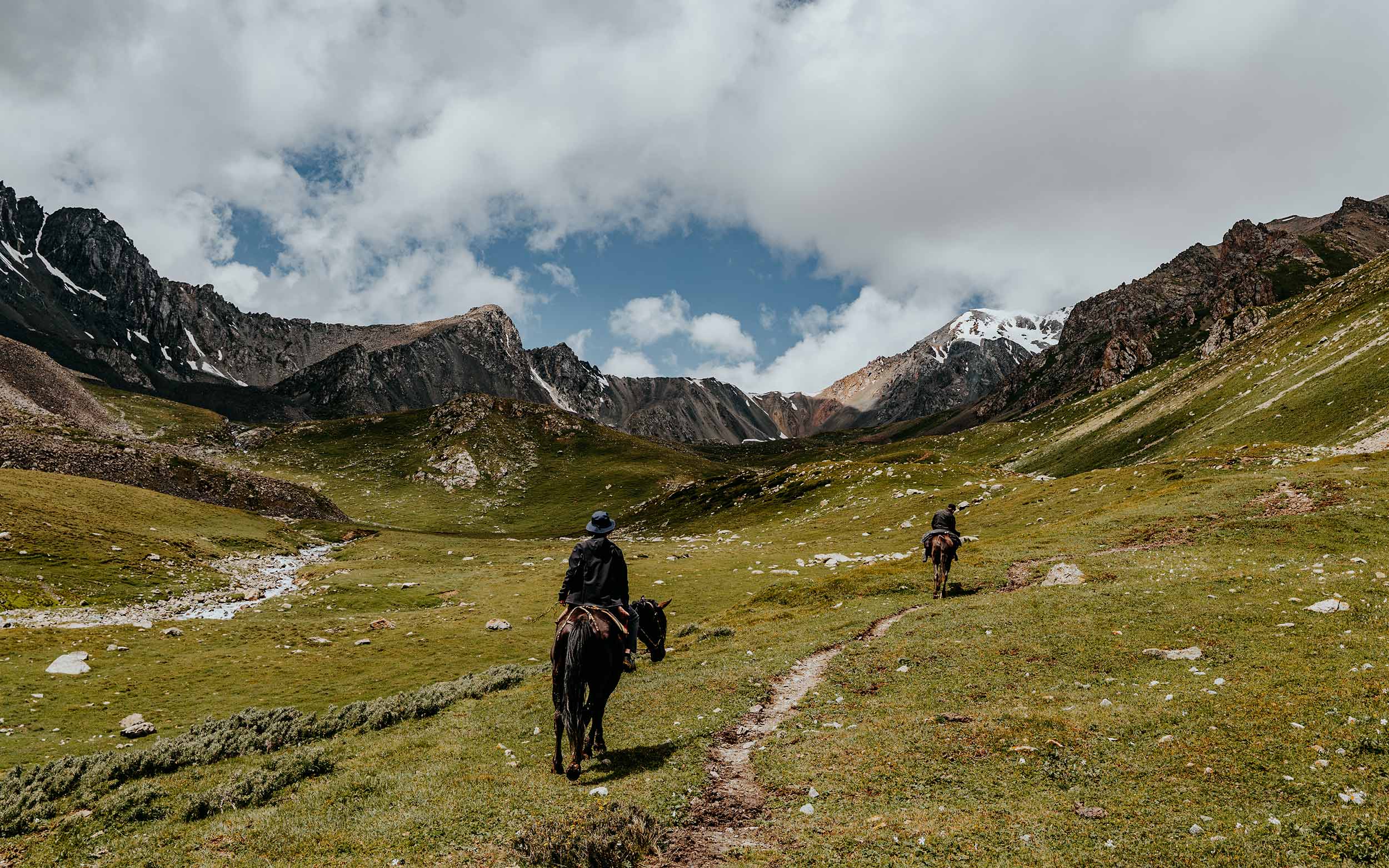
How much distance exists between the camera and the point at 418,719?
776 inches

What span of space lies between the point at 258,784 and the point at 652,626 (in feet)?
32.1

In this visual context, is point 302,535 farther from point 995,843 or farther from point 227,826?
point 995,843

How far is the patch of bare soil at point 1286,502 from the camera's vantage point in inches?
1264

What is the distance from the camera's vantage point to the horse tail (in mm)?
13938

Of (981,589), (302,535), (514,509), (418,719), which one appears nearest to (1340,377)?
(981,589)

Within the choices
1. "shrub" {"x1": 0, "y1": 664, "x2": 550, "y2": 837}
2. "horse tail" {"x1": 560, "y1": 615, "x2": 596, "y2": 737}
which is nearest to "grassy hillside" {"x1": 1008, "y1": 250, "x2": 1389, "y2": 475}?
"horse tail" {"x1": 560, "y1": 615, "x2": 596, "y2": 737}

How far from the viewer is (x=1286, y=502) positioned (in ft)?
110

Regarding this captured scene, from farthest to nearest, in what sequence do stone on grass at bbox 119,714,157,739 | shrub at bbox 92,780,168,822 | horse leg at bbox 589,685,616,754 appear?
stone on grass at bbox 119,714,157,739 → horse leg at bbox 589,685,616,754 → shrub at bbox 92,780,168,822

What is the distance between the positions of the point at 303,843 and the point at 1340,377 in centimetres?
10418

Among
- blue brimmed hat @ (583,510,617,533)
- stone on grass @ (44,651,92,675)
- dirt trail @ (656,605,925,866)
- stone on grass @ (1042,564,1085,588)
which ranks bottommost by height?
stone on grass @ (1042,564,1085,588)

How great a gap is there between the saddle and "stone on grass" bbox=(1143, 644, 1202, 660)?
15.0m

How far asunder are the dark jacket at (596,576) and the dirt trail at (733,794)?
4.51 metres

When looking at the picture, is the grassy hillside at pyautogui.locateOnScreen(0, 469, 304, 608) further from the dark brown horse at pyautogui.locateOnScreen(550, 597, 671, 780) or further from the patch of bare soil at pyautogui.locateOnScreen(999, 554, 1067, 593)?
the patch of bare soil at pyautogui.locateOnScreen(999, 554, 1067, 593)

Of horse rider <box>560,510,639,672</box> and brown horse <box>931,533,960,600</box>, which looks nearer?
horse rider <box>560,510,639,672</box>
